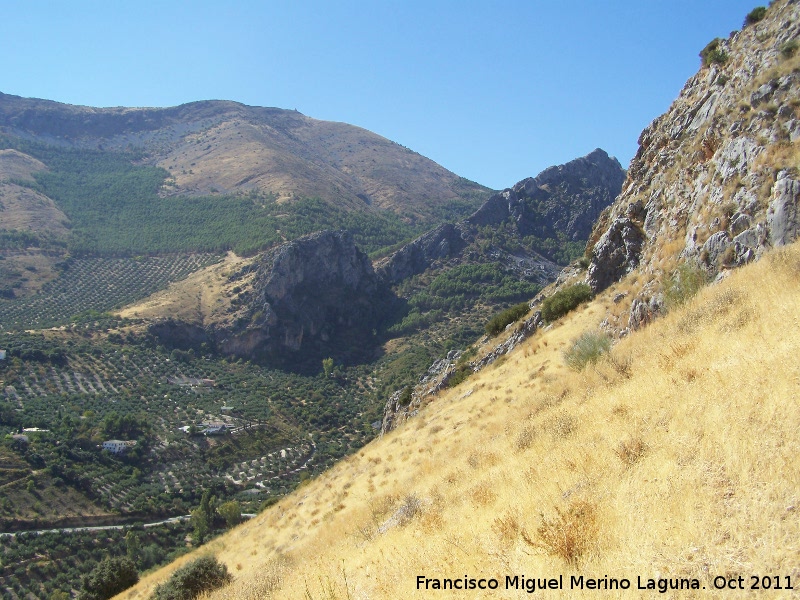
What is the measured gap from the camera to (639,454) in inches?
214

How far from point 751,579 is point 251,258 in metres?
99.6

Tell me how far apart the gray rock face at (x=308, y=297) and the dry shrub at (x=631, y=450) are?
266ft

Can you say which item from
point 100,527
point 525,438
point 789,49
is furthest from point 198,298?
point 525,438

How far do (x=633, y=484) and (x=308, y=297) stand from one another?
90670mm

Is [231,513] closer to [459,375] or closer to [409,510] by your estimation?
[459,375]

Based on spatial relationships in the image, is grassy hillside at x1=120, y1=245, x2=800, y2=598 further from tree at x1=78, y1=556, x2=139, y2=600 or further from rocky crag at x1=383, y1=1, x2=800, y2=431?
tree at x1=78, y1=556, x2=139, y2=600

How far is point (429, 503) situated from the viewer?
799 cm

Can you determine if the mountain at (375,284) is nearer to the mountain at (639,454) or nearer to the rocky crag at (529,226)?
the rocky crag at (529,226)

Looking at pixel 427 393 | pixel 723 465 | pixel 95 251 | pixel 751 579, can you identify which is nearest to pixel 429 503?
pixel 723 465

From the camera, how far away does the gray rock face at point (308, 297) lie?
83.4 m

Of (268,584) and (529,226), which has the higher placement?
(529,226)

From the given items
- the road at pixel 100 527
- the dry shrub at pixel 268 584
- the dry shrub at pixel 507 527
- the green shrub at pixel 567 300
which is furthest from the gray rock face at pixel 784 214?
the road at pixel 100 527

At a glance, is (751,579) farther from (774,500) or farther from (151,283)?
(151,283)

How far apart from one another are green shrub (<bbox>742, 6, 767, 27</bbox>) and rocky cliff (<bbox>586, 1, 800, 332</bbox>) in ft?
1.53
